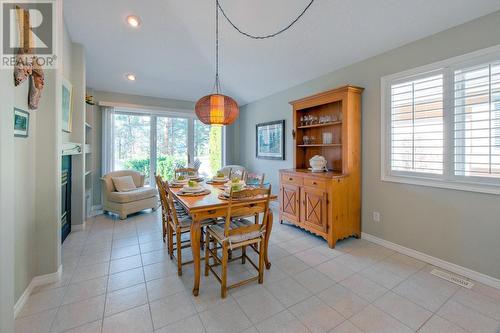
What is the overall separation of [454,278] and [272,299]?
6.04 ft

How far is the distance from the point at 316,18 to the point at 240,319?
321 cm

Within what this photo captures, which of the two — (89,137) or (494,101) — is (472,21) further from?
(89,137)

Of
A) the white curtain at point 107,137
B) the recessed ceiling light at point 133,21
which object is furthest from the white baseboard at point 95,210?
the recessed ceiling light at point 133,21

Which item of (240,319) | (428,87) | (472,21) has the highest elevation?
(472,21)

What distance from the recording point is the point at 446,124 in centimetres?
242

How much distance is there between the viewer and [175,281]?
2254 mm

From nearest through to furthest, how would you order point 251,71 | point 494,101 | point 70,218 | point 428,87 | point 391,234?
point 494,101 < point 428,87 < point 391,234 < point 70,218 < point 251,71

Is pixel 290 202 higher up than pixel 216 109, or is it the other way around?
pixel 216 109

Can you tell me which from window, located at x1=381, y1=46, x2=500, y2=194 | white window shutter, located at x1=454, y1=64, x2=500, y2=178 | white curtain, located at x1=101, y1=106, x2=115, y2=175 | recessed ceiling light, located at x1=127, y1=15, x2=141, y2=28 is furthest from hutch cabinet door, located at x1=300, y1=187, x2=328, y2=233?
white curtain, located at x1=101, y1=106, x2=115, y2=175

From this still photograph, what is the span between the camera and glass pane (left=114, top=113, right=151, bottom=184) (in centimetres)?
508

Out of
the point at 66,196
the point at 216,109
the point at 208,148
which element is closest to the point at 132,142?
the point at 208,148


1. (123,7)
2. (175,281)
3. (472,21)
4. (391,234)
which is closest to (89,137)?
(123,7)

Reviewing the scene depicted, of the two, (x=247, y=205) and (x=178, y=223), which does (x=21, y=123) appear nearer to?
(x=178, y=223)

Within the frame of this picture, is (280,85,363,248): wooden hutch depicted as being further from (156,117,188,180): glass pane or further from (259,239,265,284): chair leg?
(156,117,188,180): glass pane
